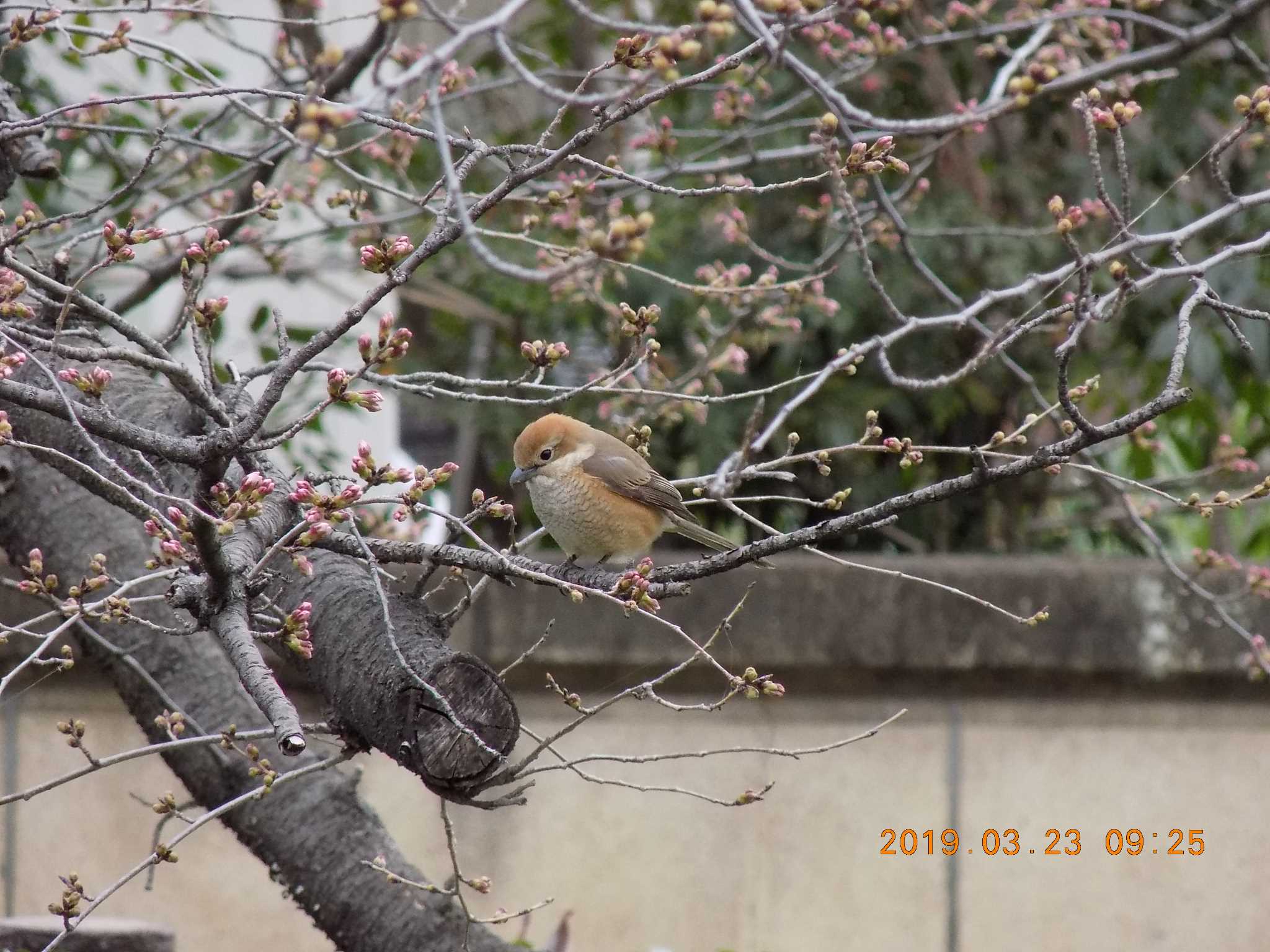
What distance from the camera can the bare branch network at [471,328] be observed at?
1.80 meters

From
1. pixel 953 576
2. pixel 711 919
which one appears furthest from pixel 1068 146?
pixel 711 919

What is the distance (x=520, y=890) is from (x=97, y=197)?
2470mm

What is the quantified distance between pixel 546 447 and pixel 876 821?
173 cm

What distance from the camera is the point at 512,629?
4.09 m

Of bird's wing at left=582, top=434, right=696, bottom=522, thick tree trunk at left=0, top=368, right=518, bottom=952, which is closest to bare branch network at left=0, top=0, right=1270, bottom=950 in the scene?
thick tree trunk at left=0, top=368, right=518, bottom=952

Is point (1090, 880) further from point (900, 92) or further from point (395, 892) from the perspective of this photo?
point (900, 92)

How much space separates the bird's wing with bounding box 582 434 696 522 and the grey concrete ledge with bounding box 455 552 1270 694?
77 cm

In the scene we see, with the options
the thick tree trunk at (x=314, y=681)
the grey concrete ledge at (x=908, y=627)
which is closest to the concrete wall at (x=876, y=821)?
the grey concrete ledge at (x=908, y=627)

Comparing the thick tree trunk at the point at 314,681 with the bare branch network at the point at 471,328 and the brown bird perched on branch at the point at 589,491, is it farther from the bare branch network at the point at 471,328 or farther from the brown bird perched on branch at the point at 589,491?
the brown bird perched on branch at the point at 589,491

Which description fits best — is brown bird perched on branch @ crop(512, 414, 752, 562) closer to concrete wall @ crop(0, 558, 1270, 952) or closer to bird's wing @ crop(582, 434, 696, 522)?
bird's wing @ crop(582, 434, 696, 522)

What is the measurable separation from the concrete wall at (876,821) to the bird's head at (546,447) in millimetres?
964

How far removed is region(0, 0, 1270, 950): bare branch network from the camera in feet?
5.90

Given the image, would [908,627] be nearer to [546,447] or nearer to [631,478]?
[631,478]

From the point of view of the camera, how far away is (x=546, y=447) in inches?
134
